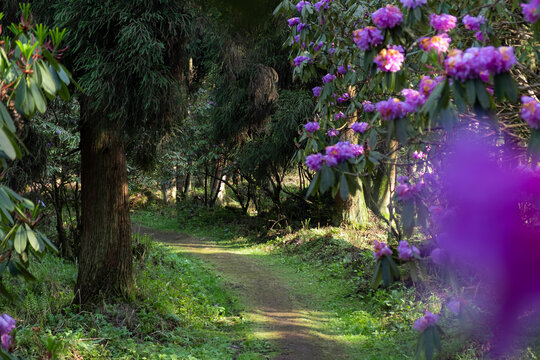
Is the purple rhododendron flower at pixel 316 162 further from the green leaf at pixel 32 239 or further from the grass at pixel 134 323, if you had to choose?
the grass at pixel 134 323

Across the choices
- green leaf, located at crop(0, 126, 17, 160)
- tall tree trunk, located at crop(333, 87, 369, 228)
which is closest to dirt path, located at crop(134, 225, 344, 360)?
tall tree trunk, located at crop(333, 87, 369, 228)

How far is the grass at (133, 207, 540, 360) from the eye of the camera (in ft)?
18.4

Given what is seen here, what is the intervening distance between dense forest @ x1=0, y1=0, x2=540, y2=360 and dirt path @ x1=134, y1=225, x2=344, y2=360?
5 cm

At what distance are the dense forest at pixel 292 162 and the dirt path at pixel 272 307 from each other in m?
0.05

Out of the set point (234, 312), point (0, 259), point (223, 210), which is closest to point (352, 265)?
point (234, 312)

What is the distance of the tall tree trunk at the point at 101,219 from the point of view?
634cm

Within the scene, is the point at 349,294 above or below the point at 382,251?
below

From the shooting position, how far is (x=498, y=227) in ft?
8.97

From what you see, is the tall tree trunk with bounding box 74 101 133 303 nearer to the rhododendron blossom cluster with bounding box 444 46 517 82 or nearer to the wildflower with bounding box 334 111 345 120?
the wildflower with bounding box 334 111 345 120

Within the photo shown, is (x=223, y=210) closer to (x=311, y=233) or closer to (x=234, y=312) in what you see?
(x=311, y=233)

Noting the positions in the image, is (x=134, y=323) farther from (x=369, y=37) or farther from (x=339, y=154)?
(x=369, y=37)

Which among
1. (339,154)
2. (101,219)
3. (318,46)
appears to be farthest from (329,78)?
(101,219)

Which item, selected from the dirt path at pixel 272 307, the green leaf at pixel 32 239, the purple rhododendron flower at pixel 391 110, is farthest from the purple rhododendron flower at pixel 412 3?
the dirt path at pixel 272 307

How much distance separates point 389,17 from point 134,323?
16.2ft
